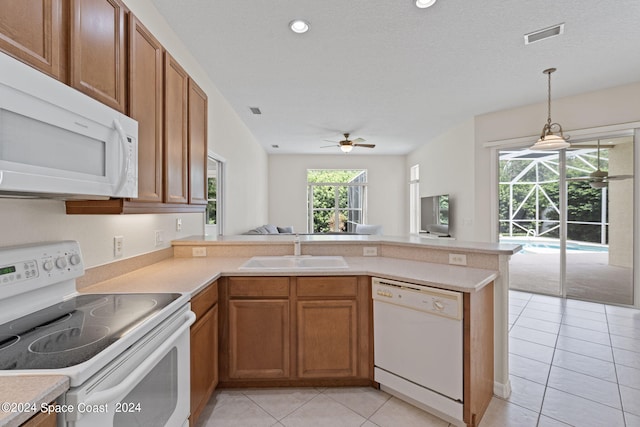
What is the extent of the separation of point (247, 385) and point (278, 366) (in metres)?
0.29

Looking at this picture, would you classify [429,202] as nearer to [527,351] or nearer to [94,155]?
[527,351]

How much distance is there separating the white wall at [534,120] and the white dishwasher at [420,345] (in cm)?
354

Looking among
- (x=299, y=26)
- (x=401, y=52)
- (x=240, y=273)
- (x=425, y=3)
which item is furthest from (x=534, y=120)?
(x=240, y=273)

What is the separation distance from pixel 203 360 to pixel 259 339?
15.2 inches

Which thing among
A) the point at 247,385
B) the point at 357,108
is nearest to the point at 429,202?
the point at 357,108

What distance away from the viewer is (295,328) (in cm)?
196

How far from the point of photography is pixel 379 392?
197 cm

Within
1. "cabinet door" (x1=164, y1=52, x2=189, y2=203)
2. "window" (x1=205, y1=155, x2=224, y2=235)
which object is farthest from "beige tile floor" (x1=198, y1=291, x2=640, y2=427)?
"window" (x1=205, y1=155, x2=224, y2=235)

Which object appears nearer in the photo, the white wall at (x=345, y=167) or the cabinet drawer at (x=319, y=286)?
the cabinet drawer at (x=319, y=286)

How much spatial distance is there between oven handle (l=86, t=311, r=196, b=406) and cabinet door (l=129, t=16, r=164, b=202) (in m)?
0.69

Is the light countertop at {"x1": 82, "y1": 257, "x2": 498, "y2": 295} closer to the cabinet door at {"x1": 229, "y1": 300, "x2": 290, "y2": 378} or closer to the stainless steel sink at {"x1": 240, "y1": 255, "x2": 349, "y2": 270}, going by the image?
the stainless steel sink at {"x1": 240, "y1": 255, "x2": 349, "y2": 270}

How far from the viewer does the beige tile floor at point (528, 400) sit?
1.71 metres

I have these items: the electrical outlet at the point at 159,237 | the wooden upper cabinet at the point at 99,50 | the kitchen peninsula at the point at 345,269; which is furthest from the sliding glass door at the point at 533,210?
the wooden upper cabinet at the point at 99,50

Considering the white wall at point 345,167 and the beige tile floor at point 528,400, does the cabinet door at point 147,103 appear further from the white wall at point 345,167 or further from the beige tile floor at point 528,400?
the white wall at point 345,167
